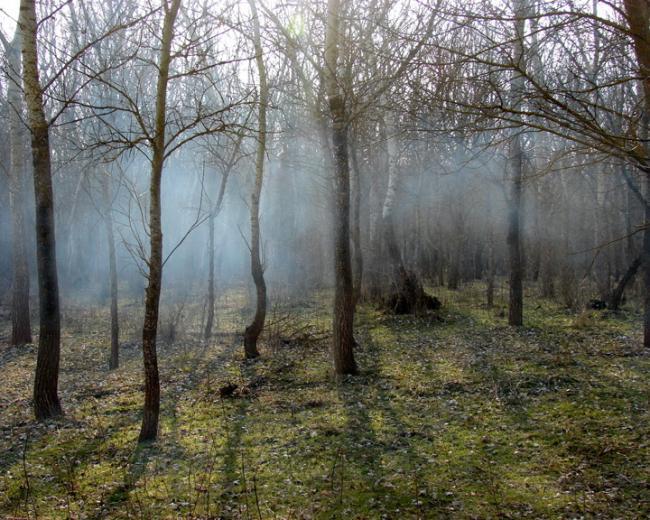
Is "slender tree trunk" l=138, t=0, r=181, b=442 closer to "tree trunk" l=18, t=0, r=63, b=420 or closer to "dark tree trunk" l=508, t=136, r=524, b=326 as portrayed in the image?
"tree trunk" l=18, t=0, r=63, b=420

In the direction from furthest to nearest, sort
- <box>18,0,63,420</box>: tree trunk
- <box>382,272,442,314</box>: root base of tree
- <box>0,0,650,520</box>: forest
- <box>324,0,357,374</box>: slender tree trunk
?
<box>382,272,442,314</box>: root base of tree
<box>324,0,357,374</box>: slender tree trunk
<box>18,0,63,420</box>: tree trunk
<box>0,0,650,520</box>: forest

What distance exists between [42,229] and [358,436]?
4.45m

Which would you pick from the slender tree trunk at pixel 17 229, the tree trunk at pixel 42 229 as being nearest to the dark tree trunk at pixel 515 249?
the tree trunk at pixel 42 229

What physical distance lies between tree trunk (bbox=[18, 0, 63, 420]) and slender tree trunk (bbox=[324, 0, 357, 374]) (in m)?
3.64

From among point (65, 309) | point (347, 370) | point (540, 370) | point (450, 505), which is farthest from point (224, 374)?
point (65, 309)

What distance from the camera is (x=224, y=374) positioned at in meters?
9.98

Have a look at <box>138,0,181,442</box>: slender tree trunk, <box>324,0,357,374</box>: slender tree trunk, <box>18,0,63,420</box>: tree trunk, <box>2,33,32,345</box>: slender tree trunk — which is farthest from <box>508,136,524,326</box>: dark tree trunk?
<box>2,33,32,345</box>: slender tree trunk

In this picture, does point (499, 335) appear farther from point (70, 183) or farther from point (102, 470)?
point (70, 183)

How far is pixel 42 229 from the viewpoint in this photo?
699 cm

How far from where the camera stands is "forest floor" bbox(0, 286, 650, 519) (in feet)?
15.5

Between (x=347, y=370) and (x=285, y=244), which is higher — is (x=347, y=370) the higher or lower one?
the lower one

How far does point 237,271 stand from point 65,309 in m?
15.1

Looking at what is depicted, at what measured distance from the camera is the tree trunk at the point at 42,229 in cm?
667

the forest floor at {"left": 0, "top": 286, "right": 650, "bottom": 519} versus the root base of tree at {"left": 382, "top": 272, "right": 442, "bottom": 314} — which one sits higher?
the root base of tree at {"left": 382, "top": 272, "right": 442, "bottom": 314}
